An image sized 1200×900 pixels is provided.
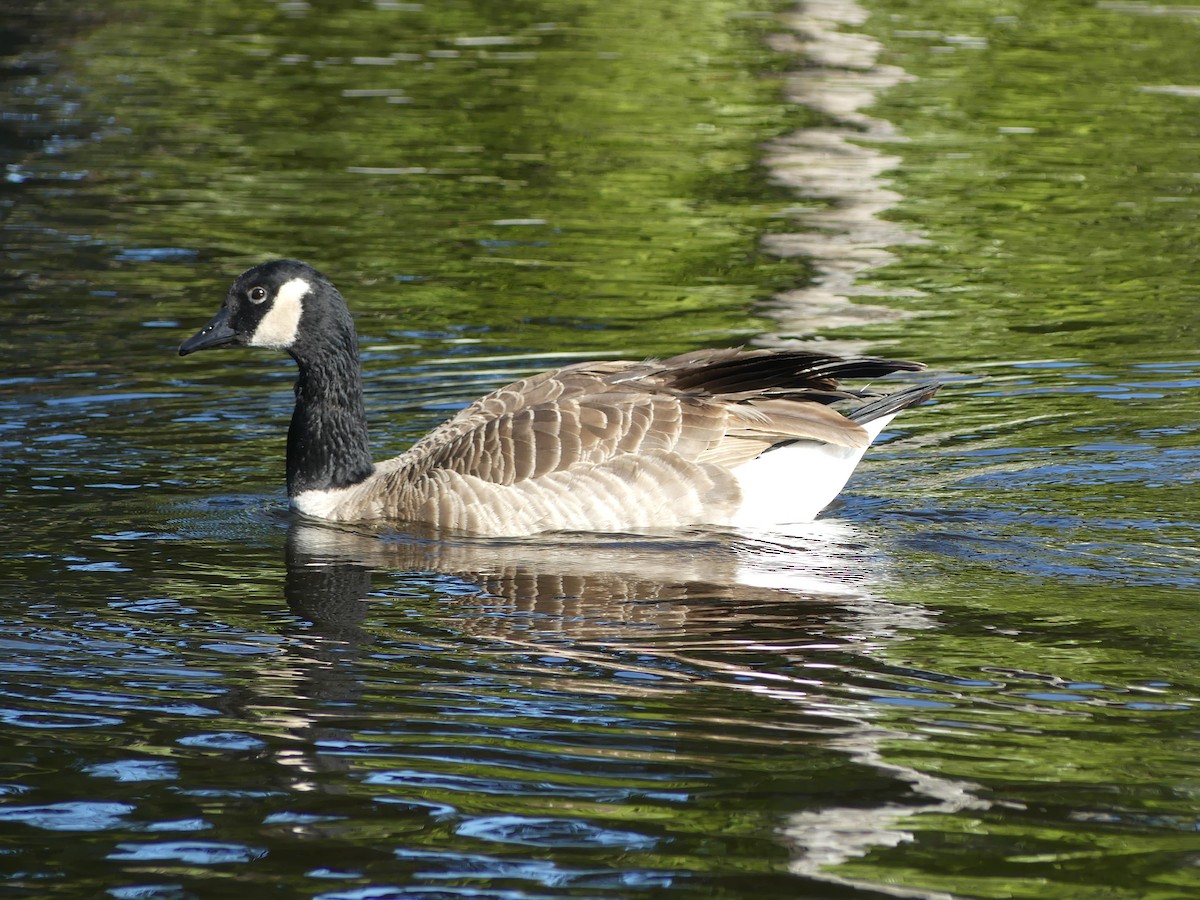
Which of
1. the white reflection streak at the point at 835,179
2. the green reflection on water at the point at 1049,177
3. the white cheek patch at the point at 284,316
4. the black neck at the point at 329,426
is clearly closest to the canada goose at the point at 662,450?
the black neck at the point at 329,426

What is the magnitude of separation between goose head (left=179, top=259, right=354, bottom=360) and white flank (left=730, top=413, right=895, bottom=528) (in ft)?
8.29

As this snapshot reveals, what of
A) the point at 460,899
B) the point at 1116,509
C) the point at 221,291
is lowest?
the point at 460,899

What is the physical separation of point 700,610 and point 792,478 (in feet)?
5.37

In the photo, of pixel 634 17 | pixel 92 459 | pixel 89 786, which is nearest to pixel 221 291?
pixel 92 459

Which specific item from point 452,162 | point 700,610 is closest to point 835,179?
point 452,162

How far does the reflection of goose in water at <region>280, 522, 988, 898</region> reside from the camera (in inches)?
226

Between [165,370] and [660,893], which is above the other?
[165,370]

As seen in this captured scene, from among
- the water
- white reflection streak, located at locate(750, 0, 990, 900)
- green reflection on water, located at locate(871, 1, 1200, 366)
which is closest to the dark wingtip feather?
the water

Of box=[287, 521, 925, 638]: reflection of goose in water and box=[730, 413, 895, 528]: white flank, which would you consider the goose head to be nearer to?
box=[287, 521, 925, 638]: reflection of goose in water

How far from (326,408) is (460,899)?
205 inches

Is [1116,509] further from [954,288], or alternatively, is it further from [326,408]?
[954,288]

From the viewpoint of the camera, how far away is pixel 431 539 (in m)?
9.27

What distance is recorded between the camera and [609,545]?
8.99m

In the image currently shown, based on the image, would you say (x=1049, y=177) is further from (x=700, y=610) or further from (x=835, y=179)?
(x=700, y=610)
